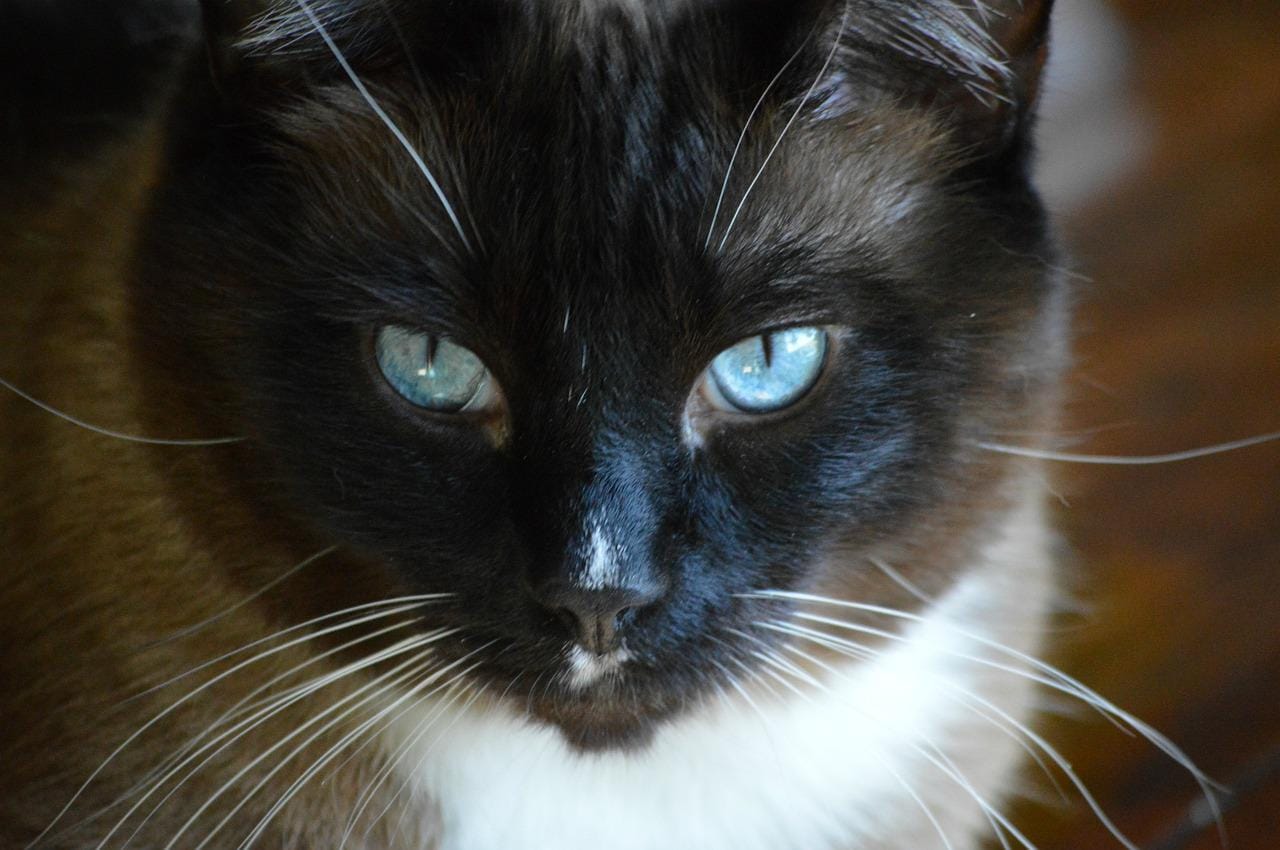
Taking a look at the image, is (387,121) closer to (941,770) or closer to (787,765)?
(787,765)

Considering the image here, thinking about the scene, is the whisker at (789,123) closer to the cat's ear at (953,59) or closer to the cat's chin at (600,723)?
Result: the cat's ear at (953,59)

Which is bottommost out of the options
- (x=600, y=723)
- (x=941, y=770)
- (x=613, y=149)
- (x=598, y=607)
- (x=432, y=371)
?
(x=941, y=770)

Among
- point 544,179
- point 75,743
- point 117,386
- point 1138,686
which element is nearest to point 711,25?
point 544,179

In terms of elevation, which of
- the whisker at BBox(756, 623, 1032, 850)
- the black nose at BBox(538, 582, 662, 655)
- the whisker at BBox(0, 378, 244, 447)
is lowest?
the whisker at BBox(756, 623, 1032, 850)

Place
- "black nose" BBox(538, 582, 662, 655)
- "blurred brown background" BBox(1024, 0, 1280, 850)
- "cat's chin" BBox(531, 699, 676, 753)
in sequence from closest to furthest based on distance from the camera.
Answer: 1. "black nose" BBox(538, 582, 662, 655)
2. "cat's chin" BBox(531, 699, 676, 753)
3. "blurred brown background" BBox(1024, 0, 1280, 850)

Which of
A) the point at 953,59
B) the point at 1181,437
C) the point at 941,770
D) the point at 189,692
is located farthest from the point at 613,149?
the point at 1181,437

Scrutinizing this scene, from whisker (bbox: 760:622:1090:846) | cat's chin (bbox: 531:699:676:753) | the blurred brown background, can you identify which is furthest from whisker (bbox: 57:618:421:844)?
the blurred brown background

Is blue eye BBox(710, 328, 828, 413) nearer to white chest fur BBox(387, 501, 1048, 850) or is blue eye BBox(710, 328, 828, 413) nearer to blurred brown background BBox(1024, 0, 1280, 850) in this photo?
white chest fur BBox(387, 501, 1048, 850)

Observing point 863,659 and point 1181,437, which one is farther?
point 1181,437
